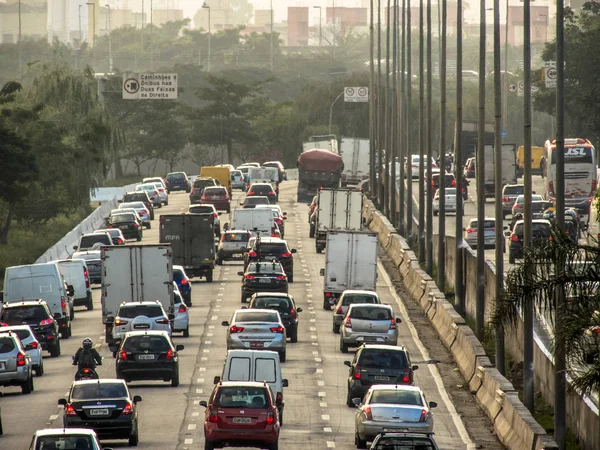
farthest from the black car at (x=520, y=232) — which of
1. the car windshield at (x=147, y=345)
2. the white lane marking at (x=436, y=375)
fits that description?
the car windshield at (x=147, y=345)

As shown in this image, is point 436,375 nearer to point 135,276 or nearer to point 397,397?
point 397,397

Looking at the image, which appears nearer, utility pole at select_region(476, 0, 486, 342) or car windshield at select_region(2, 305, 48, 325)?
car windshield at select_region(2, 305, 48, 325)

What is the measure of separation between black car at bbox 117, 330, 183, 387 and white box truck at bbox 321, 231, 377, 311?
17.8 metres

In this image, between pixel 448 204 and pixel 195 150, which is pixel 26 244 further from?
pixel 195 150

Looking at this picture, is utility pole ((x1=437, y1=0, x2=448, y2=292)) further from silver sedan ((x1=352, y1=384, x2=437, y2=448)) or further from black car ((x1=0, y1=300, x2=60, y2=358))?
silver sedan ((x1=352, y1=384, x2=437, y2=448))

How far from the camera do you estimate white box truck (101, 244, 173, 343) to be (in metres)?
45.9

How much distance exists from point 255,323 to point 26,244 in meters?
50.2

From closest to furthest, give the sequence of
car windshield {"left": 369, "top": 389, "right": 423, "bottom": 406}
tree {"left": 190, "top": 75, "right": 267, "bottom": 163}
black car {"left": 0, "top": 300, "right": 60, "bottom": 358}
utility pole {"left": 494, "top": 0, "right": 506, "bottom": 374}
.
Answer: car windshield {"left": 369, "top": 389, "right": 423, "bottom": 406} → utility pole {"left": 494, "top": 0, "right": 506, "bottom": 374} → black car {"left": 0, "top": 300, "right": 60, "bottom": 358} → tree {"left": 190, "top": 75, "right": 267, "bottom": 163}

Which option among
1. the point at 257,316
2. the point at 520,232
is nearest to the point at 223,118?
the point at 520,232

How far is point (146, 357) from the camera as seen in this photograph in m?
36.1

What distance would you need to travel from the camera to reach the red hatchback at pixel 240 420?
27219mm

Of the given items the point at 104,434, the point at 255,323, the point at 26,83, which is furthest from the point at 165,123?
the point at 104,434

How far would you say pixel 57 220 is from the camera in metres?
105

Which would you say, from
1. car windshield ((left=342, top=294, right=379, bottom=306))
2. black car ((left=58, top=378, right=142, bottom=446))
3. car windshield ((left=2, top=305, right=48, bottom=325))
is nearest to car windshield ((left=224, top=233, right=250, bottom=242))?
car windshield ((left=342, top=294, right=379, bottom=306))
